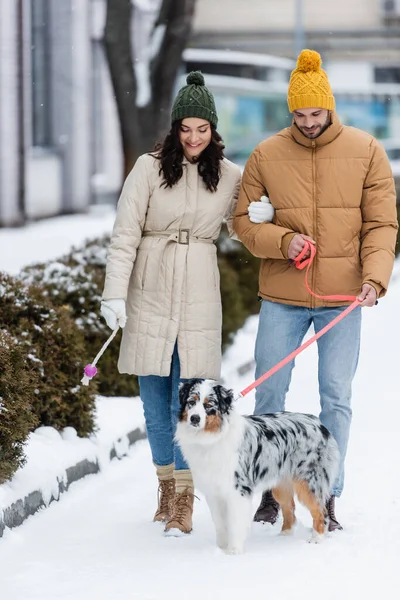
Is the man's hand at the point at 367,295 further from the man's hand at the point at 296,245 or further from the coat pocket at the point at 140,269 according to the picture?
the coat pocket at the point at 140,269

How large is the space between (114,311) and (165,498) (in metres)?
1.11

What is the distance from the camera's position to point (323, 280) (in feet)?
17.9

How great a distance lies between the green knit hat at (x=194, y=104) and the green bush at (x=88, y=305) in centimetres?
281

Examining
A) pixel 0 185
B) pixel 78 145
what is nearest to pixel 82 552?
pixel 0 185

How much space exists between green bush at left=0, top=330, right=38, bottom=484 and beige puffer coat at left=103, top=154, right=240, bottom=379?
0.61 m

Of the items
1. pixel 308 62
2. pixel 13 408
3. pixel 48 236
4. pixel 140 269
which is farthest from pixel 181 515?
pixel 48 236

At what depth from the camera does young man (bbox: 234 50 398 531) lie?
537 centimetres

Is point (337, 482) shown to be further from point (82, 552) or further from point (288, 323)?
point (82, 552)

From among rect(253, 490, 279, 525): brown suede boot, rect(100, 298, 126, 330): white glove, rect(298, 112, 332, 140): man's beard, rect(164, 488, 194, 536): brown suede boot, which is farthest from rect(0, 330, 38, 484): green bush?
rect(298, 112, 332, 140): man's beard

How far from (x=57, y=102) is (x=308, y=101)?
20.1 meters

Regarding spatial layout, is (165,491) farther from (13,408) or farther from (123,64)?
(123,64)

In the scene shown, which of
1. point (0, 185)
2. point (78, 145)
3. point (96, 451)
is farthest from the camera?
point (78, 145)

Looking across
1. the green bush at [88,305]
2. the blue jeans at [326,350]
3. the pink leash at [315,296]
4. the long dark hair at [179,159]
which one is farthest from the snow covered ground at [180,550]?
the long dark hair at [179,159]

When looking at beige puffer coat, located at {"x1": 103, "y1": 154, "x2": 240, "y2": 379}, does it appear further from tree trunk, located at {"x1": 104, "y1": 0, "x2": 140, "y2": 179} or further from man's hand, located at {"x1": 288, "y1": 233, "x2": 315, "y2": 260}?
tree trunk, located at {"x1": 104, "y1": 0, "x2": 140, "y2": 179}
